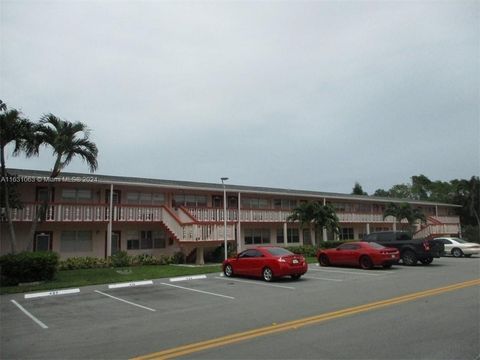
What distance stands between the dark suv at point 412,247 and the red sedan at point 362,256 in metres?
2.34

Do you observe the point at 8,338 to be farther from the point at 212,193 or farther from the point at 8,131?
the point at 212,193

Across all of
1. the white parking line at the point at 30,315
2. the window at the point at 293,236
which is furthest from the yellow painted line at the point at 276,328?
the window at the point at 293,236

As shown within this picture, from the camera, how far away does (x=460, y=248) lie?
2964cm

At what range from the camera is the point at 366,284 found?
49.8 ft

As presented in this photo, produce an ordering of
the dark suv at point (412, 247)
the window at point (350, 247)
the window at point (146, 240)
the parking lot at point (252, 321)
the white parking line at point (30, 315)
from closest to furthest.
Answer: the parking lot at point (252, 321) → the white parking line at point (30, 315) → the window at point (350, 247) → the dark suv at point (412, 247) → the window at point (146, 240)

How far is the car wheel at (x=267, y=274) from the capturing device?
16344mm

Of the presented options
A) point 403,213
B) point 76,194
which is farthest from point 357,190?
point 76,194

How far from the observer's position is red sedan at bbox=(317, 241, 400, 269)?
20.4 m

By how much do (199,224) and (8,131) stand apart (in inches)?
413

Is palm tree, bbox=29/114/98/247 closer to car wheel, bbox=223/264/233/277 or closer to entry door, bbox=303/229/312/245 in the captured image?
car wheel, bbox=223/264/233/277

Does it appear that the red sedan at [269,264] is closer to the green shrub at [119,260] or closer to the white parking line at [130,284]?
the white parking line at [130,284]

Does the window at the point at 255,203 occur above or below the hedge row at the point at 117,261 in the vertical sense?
above

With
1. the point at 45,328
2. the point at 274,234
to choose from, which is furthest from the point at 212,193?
the point at 45,328

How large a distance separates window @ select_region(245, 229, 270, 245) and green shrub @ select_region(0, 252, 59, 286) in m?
17.2
